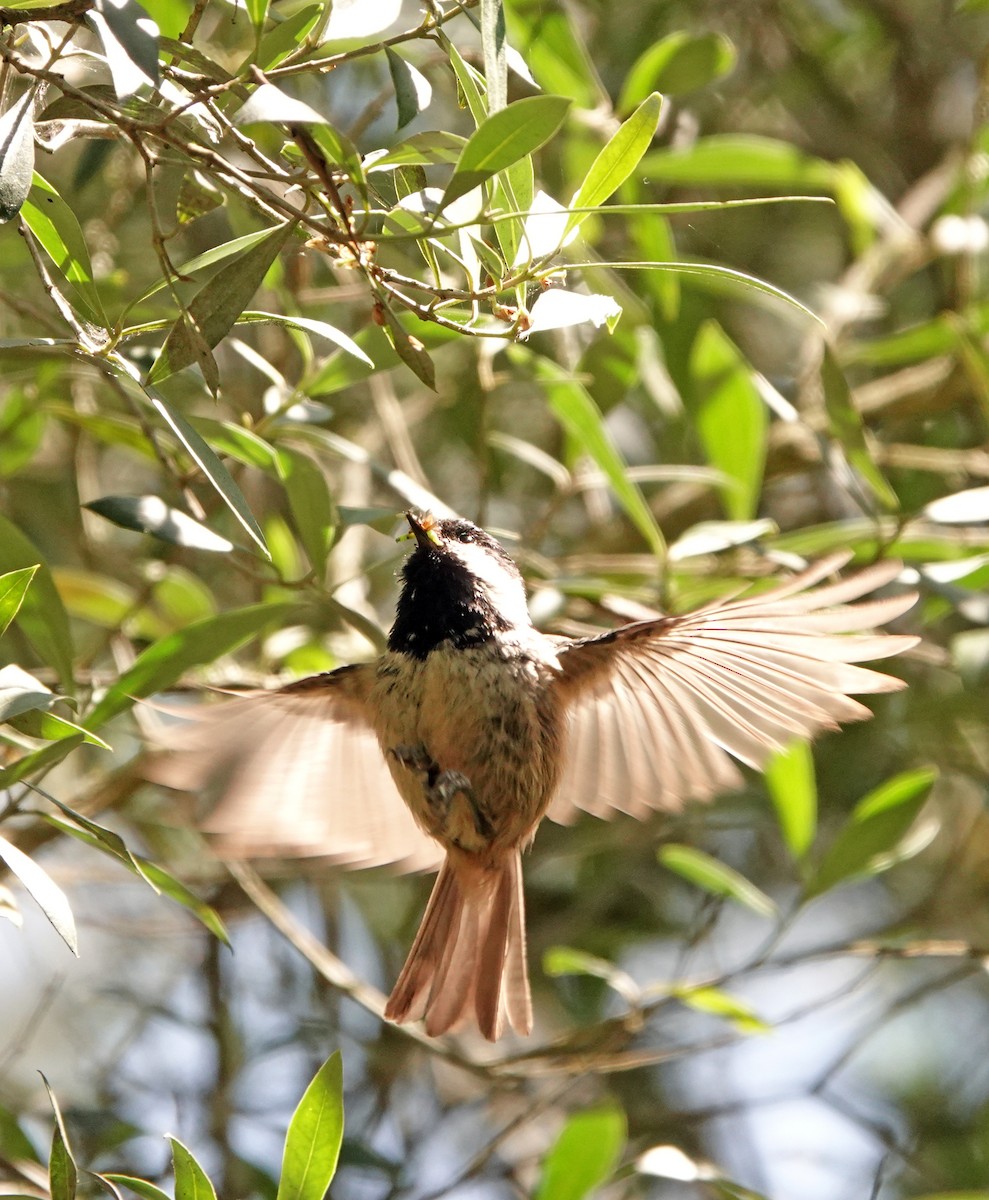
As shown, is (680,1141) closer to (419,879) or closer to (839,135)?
(419,879)

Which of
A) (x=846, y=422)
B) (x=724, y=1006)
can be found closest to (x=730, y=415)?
(x=846, y=422)

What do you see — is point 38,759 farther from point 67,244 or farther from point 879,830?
point 879,830

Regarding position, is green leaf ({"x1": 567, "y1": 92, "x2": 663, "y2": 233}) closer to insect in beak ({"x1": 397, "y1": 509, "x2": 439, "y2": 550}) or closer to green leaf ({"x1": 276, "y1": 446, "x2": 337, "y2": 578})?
green leaf ({"x1": 276, "y1": 446, "x2": 337, "y2": 578})

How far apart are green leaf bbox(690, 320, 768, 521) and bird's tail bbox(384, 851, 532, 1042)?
930 millimetres

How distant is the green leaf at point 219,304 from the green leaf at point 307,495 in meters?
0.68

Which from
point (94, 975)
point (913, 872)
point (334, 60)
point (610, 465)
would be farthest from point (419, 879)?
point (334, 60)

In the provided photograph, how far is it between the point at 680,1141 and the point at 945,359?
2.23 m

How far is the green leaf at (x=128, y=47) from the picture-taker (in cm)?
128

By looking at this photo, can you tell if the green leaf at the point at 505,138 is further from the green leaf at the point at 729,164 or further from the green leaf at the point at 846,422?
the green leaf at the point at 729,164

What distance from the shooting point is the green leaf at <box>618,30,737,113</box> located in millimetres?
2900

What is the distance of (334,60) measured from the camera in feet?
5.35

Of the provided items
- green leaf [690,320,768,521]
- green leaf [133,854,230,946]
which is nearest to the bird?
green leaf [690,320,768,521]

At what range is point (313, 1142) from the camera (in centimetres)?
198

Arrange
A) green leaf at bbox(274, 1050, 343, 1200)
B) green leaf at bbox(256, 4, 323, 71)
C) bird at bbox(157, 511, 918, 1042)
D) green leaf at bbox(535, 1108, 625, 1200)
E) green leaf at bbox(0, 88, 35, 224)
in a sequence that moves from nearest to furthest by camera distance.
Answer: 1. green leaf at bbox(0, 88, 35, 224)
2. green leaf at bbox(256, 4, 323, 71)
3. green leaf at bbox(274, 1050, 343, 1200)
4. green leaf at bbox(535, 1108, 625, 1200)
5. bird at bbox(157, 511, 918, 1042)
